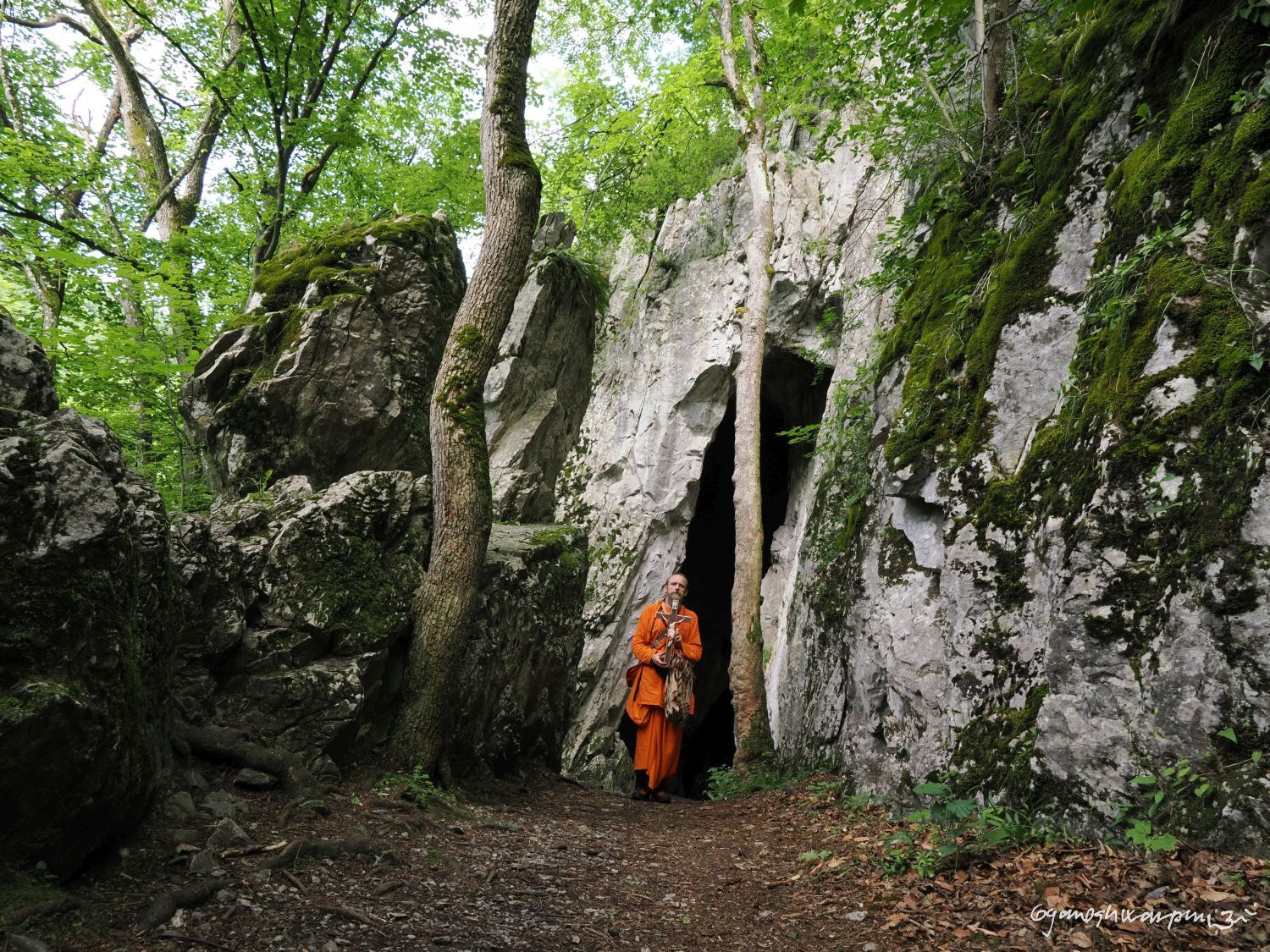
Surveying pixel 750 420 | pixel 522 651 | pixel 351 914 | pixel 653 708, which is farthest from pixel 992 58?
pixel 351 914

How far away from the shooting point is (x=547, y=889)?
3602 mm

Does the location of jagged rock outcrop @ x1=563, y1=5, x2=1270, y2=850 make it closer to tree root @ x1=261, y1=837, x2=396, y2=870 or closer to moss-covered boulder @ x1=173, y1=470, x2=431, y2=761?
tree root @ x1=261, y1=837, x2=396, y2=870

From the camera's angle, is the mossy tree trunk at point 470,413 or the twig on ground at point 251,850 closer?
the twig on ground at point 251,850

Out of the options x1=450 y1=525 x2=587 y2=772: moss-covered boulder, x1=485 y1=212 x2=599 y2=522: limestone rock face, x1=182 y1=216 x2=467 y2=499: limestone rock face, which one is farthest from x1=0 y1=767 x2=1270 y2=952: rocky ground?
x1=485 y1=212 x2=599 y2=522: limestone rock face

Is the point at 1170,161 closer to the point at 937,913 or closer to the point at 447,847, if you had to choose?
the point at 937,913

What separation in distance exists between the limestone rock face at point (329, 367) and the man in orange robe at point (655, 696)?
2.90 metres

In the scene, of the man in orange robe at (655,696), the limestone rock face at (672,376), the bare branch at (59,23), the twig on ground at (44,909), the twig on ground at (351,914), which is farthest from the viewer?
the limestone rock face at (672,376)

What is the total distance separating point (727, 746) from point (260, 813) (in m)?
13.7

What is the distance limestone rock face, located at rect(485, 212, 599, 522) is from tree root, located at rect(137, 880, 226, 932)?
24.1ft

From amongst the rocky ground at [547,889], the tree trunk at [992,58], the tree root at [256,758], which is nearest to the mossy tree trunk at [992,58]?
the tree trunk at [992,58]

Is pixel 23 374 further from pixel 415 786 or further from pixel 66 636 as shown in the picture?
pixel 415 786

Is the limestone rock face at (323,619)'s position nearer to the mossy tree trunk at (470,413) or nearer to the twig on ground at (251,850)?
the mossy tree trunk at (470,413)

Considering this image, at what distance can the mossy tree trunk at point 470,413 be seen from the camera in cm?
506

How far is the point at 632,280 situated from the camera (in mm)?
15805
